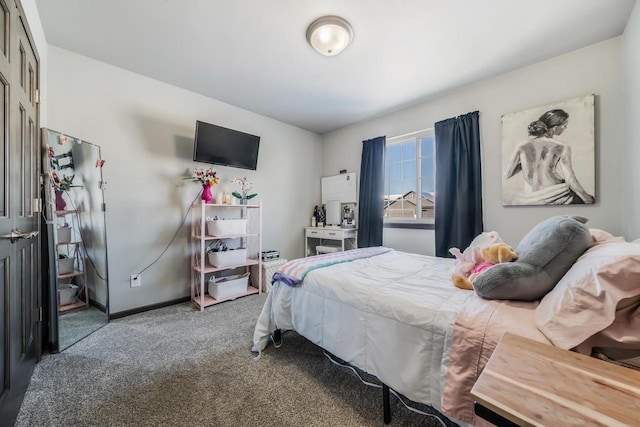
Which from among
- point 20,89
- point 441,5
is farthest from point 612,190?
point 20,89

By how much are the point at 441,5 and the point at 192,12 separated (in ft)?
5.95

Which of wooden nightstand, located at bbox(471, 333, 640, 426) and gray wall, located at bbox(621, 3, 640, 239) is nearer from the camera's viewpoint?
wooden nightstand, located at bbox(471, 333, 640, 426)

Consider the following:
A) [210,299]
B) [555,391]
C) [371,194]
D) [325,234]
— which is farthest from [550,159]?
[210,299]

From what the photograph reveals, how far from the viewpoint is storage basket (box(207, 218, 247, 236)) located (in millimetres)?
2889

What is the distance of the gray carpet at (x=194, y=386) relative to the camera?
1.30m

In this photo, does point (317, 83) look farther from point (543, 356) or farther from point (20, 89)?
point (543, 356)

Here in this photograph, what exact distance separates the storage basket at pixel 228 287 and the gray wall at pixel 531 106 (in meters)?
2.12

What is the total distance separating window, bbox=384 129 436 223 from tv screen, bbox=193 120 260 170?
1991 millimetres

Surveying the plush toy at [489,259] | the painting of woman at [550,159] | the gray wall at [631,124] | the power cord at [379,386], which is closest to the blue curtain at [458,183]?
the painting of woman at [550,159]

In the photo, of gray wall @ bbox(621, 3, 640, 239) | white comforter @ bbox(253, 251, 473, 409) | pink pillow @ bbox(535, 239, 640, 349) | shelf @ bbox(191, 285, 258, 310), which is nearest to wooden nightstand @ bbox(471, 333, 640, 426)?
pink pillow @ bbox(535, 239, 640, 349)

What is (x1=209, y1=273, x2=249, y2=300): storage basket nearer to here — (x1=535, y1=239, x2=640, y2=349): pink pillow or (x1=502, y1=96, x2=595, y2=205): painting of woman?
(x1=535, y1=239, x2=640, y2=349): pink pillow

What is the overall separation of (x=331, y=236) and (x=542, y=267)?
2.88 meters

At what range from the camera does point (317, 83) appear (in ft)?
9.16

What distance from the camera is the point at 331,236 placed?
3895 millimetres
